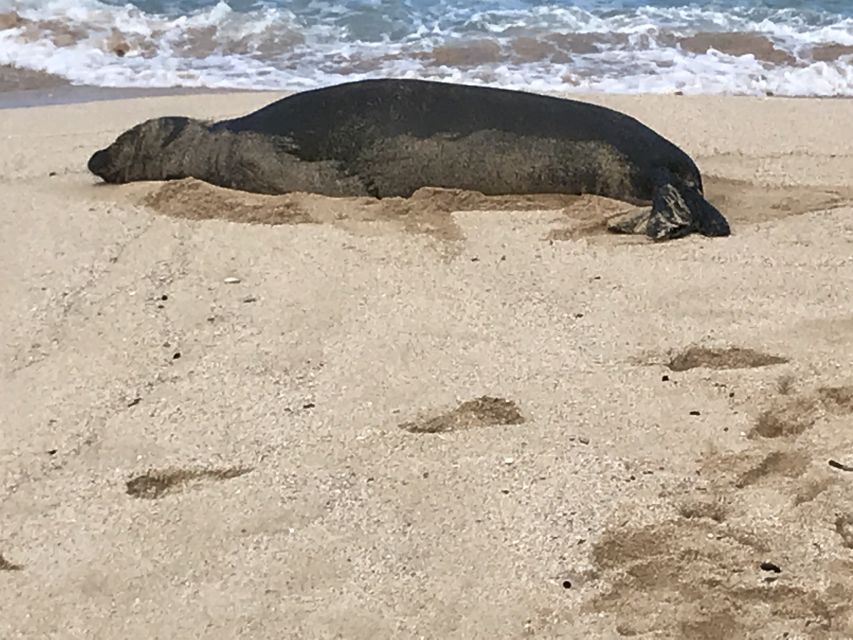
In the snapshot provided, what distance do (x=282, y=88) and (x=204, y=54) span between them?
5.17 ft

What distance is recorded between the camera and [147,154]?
6.00 metres

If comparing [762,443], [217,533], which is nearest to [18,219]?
[217,533]

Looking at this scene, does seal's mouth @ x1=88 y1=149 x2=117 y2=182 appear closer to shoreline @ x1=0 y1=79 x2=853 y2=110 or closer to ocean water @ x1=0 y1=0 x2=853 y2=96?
shoreline @ x1=0 y1=79 x2=853 y2=110

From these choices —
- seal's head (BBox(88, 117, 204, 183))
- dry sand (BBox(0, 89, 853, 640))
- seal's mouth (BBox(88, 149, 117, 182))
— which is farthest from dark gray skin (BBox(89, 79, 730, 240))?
seal's mouth (BBox(88, 149, 117, 182))

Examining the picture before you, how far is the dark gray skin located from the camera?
554 cm

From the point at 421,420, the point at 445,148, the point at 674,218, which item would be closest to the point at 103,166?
the point at 445,148

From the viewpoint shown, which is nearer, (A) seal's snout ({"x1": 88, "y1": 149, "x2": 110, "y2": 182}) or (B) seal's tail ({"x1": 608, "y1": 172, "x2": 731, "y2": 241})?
(B) seal's tail ({"x1": 608, "y1": 172, "x2": 731, "y2": 241})

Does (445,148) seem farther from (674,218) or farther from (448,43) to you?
(448,43)

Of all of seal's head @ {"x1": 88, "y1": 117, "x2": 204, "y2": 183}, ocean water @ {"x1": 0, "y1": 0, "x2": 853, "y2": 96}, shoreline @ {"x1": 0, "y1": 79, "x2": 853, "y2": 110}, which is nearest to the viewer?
seal's head @ {"x1": 88, "y1": 117, "x2": 204, "y2": 183}

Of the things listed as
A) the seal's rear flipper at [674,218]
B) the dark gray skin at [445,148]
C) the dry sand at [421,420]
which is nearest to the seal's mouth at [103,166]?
the dry sand at [421,420]

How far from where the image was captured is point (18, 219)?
530 centimetres

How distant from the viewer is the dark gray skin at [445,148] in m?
5.54

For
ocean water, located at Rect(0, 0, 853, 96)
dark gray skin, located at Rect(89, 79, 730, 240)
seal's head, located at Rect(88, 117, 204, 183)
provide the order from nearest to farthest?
1. dark gray skin, located at Rect(89, 79, 730, 240)
2. seal's head, located at Rect(88, 117, 204, 183)
3. ocean water, located at Rect(0, 0, 853, 96)

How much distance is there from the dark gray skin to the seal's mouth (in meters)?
0.65
